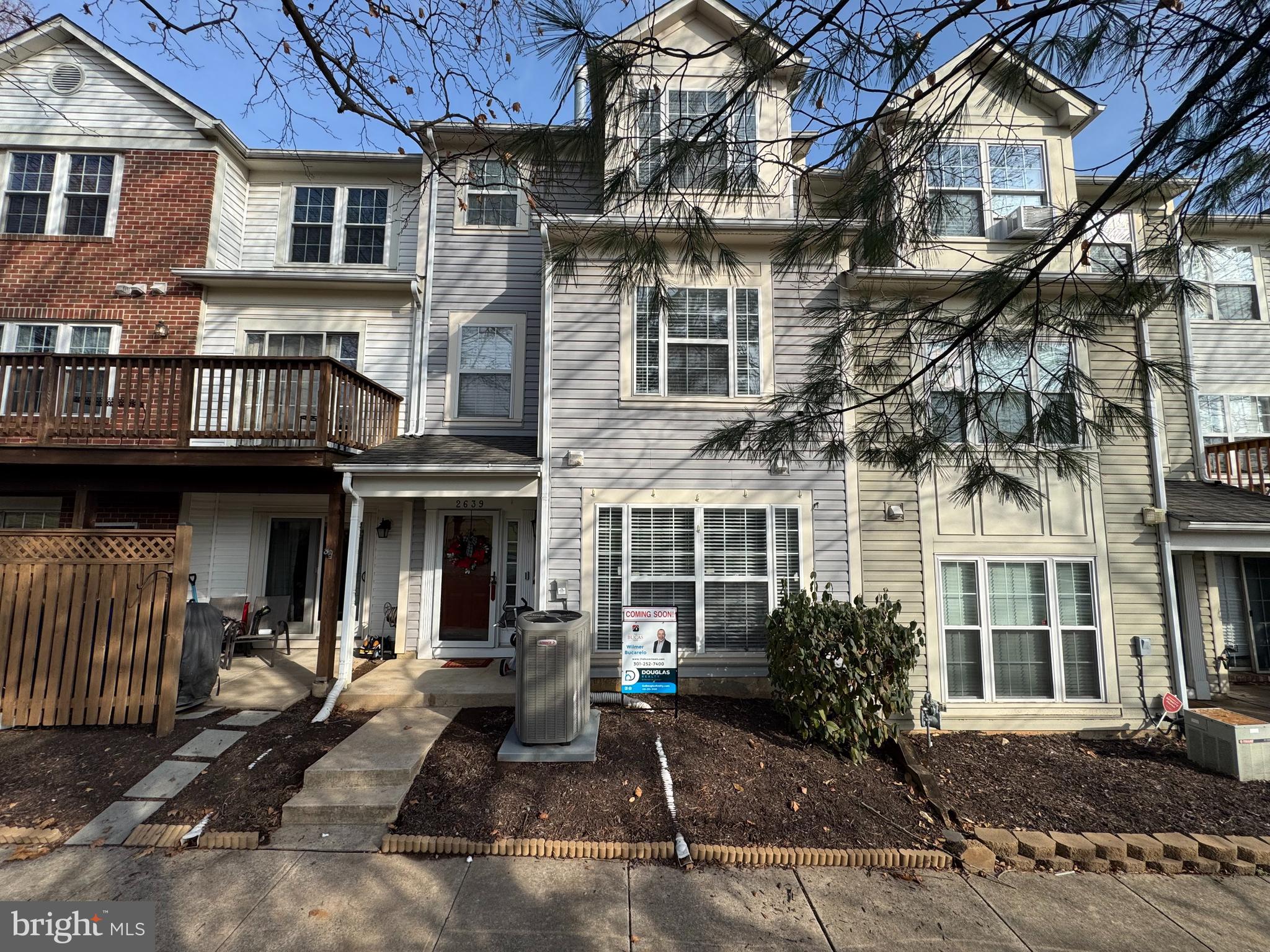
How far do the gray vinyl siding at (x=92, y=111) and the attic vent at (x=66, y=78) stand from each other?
7 centimetres

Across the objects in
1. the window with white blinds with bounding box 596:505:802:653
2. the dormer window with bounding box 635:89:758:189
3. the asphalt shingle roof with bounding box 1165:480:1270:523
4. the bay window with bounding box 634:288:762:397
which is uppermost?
the bay window with bounding box 634:288:762:397

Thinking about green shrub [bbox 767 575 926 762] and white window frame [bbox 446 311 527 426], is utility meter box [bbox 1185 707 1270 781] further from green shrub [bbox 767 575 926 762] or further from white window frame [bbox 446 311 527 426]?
white window frame [bbox 446 311 527 426]

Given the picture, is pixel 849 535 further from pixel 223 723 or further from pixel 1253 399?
pixel 1253 399

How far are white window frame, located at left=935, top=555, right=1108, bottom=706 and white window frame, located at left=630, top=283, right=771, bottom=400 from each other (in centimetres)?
314

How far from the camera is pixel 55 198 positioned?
8.47 metres

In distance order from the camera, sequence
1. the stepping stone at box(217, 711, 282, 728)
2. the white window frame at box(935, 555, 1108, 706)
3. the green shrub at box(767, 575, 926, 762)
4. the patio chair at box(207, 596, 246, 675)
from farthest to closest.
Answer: the patio chair at box(207, 596, 246, 675) < the white window frame at box(935, 555, 1108, 706) < the stepping stone at box(217, 711, 282, 728) < the green shrub at box(767, 575, 926, 762)

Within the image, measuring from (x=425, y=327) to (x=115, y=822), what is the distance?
6589 millimetres

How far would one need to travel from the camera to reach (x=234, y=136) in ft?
28.5

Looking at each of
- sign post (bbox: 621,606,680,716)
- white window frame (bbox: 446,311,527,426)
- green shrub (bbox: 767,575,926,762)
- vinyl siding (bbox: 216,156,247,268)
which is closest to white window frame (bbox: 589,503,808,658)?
sign post (bbox: 621,606,680,716)

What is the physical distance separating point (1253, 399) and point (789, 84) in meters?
12.8

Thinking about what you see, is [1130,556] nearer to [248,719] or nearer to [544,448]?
[544,448]

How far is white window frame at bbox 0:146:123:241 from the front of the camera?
27.6ft

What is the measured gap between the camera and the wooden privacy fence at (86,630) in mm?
5117

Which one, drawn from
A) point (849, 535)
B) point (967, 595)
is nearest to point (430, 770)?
point (849, 535)
